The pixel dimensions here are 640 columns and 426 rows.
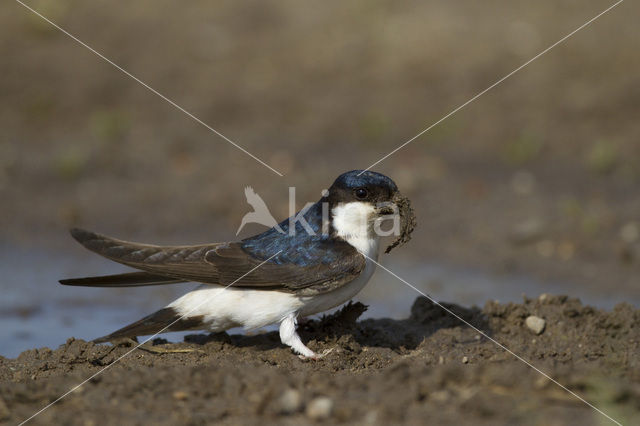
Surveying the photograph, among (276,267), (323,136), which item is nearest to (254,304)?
(276,267)

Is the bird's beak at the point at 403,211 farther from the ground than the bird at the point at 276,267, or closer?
farther from the ground

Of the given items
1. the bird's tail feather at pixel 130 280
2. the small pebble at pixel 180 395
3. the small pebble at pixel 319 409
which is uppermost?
the bird's tail feather at pixel 130 280

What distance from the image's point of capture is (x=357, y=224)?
198 inches

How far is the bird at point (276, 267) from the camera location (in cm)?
482

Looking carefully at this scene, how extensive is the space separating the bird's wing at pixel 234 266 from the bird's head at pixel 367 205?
146mm

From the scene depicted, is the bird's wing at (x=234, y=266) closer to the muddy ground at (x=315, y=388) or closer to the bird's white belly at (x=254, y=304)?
the bird's white belly at (x=254, y=304)

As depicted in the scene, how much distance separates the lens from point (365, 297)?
7.18m

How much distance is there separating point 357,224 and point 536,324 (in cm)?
130

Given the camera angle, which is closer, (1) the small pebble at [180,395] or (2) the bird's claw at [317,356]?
(1) the small pebble at [180,395]

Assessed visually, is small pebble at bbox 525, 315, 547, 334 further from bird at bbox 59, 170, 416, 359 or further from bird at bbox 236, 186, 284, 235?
bird at bbox 236, 186, 284, 235

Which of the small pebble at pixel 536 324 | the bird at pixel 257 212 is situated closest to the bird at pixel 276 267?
the small pebble at pixel 536 324

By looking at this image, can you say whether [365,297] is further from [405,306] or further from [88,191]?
[88,191]

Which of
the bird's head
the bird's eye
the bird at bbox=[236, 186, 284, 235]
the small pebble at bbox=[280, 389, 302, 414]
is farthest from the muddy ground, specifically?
the bird at bbox=[236, 186, 284, 235]

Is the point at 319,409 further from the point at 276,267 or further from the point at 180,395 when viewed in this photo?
the point at 276,267
